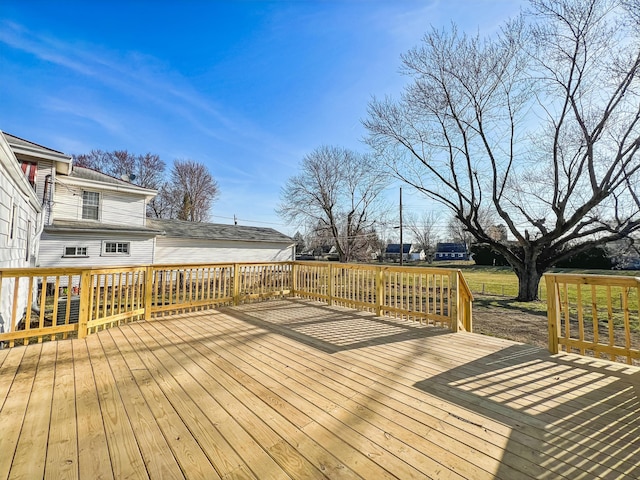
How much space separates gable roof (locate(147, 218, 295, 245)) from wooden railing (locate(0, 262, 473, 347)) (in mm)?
7949

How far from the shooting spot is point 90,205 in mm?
12945

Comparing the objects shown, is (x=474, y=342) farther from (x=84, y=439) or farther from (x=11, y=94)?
(x=11, y=94)

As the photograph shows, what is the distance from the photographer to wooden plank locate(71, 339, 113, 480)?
151 centimetres

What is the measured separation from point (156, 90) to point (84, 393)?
1133cm

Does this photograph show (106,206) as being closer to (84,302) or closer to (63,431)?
(84,302)

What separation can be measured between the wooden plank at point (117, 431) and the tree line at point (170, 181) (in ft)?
77.9

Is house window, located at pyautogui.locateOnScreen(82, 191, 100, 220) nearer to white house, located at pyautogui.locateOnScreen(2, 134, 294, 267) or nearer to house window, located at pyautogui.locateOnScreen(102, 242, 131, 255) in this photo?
white house, located at pyautogui.locateOnScreen(2, 134, 294, 267)

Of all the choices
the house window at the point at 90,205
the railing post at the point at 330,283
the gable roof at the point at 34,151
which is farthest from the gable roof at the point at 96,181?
the railing post at the point at 330,283

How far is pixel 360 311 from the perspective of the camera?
580 centimetres

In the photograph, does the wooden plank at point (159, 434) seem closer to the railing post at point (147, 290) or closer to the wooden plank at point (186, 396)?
the wooden plank at point (186, 396)

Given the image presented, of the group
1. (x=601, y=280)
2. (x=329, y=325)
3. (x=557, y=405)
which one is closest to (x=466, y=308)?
(x=601, y=280)

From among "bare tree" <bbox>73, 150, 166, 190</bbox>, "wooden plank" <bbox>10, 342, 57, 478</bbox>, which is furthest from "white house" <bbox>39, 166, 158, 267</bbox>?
"wooden plank" <bbox>10, 342, 57, 478</bbox>

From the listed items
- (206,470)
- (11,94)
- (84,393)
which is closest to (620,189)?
(206,470)

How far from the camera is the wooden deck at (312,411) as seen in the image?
1569mm
